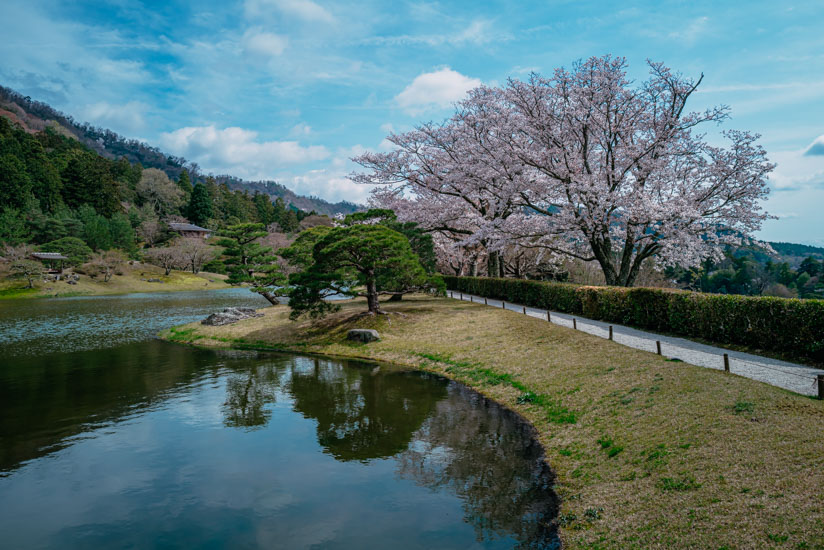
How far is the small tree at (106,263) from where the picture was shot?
5984 centimetres

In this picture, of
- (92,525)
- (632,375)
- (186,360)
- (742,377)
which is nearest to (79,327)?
(186,360)

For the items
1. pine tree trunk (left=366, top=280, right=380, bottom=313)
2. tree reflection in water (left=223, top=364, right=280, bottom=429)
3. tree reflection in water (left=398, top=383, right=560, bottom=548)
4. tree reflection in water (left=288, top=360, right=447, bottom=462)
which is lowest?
tree reflection in water (left=223, top=364, right=280, bottom=429)

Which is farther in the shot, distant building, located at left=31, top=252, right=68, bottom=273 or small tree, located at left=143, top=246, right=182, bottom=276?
small tree, located at left=143, top=246, right=182, bottom=276

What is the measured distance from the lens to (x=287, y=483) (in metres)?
8.28

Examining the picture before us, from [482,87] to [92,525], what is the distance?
26006mm

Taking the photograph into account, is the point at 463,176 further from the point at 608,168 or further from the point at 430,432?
the point at 430,432

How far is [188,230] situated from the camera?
82250 mm

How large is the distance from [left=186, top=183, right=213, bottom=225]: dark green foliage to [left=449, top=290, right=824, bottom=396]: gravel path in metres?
88.5

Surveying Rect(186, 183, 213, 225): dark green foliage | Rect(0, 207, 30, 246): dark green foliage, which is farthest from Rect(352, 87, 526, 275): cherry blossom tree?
Rect(186, 183, 213, 225): dark green foliage

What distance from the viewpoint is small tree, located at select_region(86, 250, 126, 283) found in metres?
59.8

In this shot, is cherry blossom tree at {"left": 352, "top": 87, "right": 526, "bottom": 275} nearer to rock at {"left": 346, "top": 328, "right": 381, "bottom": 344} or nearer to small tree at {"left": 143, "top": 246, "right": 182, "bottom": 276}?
rock at {"left": 346, "top": 328, "right": 381, "bottom": 344}

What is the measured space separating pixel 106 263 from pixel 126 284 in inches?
155

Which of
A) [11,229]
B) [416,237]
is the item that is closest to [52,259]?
[11,229]

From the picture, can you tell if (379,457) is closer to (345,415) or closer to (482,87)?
(345,415)
